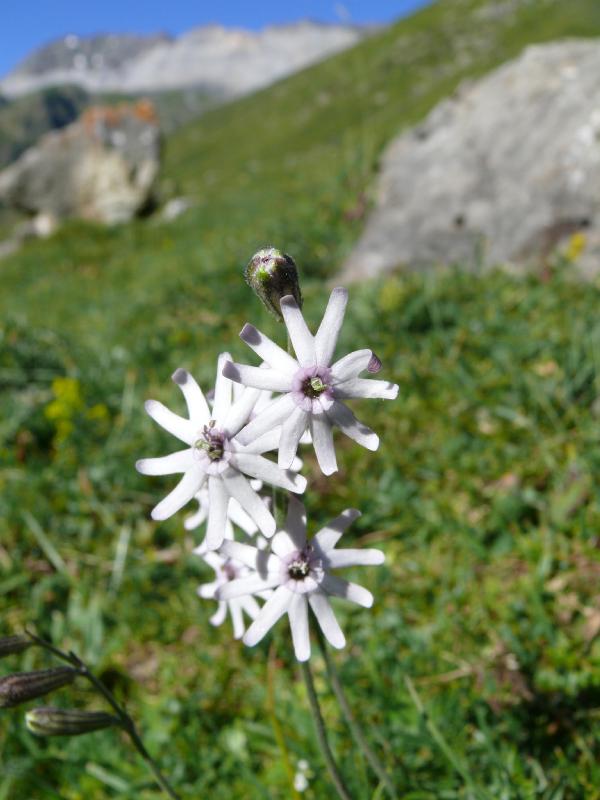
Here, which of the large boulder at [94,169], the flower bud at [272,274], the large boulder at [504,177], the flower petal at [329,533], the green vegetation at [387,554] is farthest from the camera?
the large boulder at [94,169]

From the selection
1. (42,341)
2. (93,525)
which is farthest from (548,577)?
(42,341)

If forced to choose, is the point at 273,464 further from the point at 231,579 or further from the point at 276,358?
the point at 231,579

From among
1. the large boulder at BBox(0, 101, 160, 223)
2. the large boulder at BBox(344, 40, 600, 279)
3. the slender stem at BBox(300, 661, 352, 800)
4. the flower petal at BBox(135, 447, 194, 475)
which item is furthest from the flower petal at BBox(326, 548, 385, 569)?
the large boulder at BBox(0, 101, 160, 223)

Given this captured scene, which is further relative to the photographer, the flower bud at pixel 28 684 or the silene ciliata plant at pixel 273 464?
the flower bud at pixel 28 684

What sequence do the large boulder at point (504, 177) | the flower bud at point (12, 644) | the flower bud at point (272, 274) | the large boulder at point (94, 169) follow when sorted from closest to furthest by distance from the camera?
the flower bud at point (272, 274) < the flower bud at point (12, 644) < the large boulder at point (504, 177) < the large boulder at point (94, 169)

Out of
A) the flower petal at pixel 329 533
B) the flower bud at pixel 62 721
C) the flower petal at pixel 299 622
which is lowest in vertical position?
the flower petal at pixel 299 622

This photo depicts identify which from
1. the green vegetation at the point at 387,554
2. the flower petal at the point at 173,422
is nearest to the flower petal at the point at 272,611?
the flower petal at the point at 173,422

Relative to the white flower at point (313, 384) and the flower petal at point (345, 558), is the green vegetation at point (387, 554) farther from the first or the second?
the white flower at point (313, 384)
